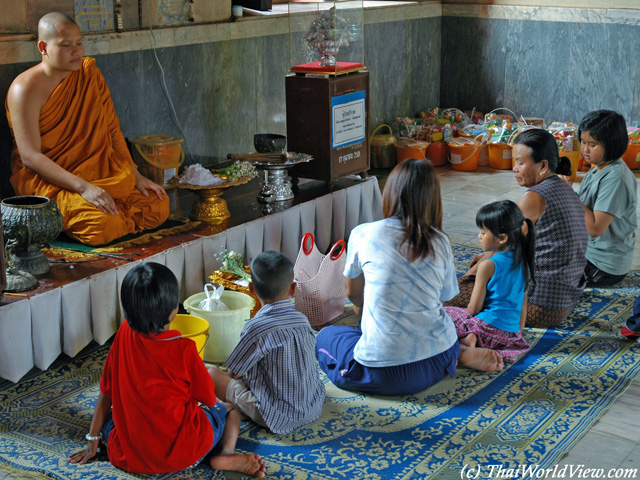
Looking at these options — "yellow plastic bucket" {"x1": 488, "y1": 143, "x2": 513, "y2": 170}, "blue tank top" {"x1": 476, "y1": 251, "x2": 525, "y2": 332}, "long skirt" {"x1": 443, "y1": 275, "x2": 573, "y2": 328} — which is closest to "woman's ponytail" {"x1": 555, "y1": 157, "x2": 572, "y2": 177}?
"long skirt" {"x1": 443, "y1": 275, "x2": 573, "y2": 328}

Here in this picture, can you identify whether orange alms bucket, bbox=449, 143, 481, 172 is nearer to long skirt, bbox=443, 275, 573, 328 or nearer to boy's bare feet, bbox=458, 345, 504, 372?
long skirt, bbox=443, 275, 573, 328

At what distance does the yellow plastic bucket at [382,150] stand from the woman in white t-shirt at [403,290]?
436 centimetres

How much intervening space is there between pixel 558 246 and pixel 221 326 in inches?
66.6

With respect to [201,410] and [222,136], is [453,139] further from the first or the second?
[201,410]

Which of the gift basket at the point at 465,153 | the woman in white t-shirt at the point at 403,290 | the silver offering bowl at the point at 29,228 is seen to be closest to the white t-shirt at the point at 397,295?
the woman in white t-shirt at the point at 403,290

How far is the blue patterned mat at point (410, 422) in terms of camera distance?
2.85 metres

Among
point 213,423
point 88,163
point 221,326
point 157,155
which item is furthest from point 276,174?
point 213,423

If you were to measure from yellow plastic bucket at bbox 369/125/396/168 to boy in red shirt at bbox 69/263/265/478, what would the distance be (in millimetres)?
5087

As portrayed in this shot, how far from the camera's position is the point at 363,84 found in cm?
539

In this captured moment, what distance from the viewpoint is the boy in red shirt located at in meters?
2.61

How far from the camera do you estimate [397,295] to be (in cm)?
Answer: 311

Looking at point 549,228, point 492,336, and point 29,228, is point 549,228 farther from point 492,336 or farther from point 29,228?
point 29,228

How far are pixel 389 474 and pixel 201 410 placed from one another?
0.69 meters

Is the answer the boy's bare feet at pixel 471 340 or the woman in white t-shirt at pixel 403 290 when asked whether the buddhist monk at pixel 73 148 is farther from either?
the boy's bare feet at pixel 471 340
